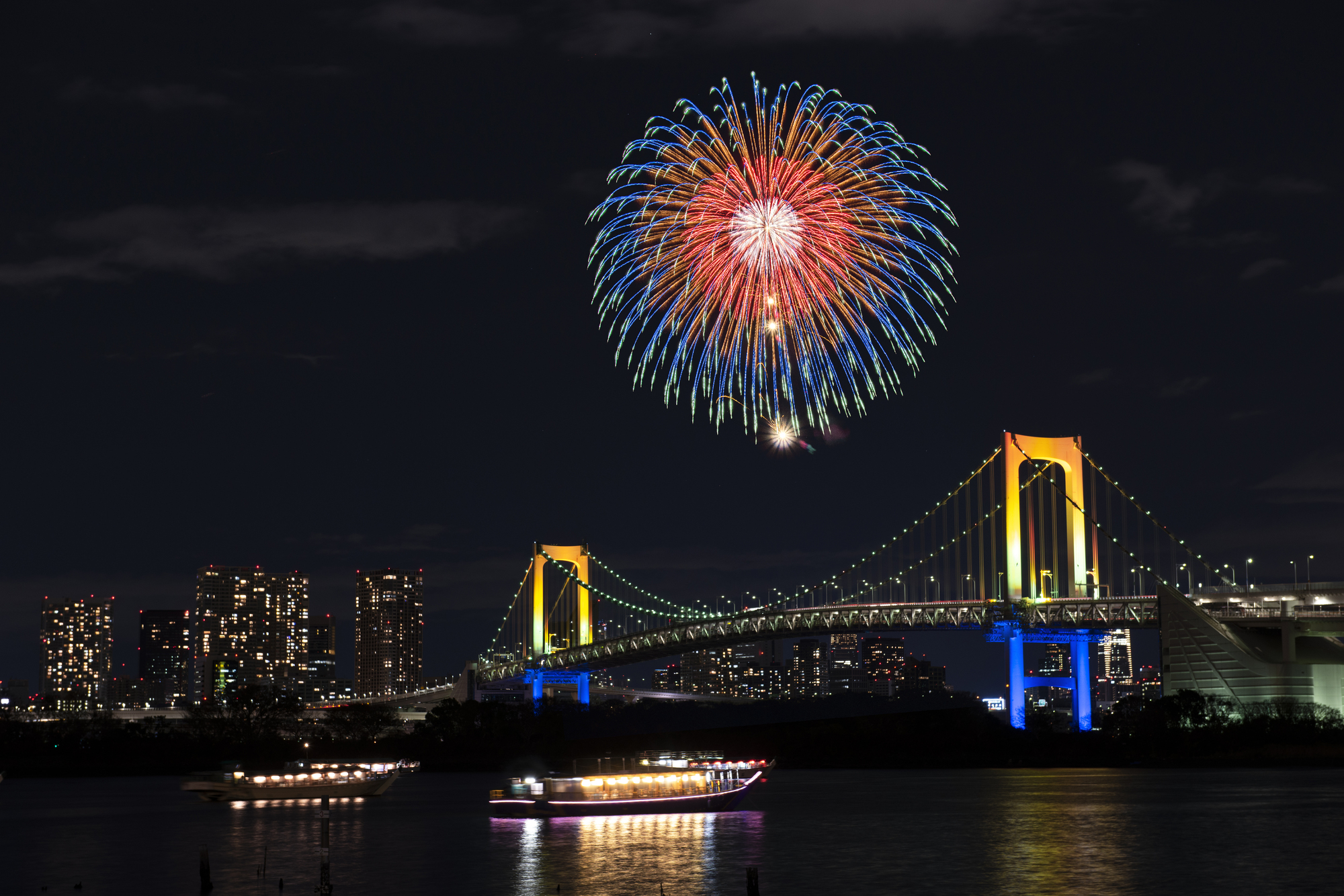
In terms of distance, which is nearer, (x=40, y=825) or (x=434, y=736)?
(x=40, y=825)

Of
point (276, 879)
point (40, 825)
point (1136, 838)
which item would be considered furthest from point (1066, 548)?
point (276, 879)

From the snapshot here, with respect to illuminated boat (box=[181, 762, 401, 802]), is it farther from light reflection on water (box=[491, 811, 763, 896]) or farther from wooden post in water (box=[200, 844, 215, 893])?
wooden post in water (box=[200, 844, 215, 893])

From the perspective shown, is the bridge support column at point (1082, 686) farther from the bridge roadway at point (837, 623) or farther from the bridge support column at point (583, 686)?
the bridge support column at point (583, 686)

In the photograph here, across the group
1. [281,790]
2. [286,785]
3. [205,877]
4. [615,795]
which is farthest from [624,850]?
[286,785]

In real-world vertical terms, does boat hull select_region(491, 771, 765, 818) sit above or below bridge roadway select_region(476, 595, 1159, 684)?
below

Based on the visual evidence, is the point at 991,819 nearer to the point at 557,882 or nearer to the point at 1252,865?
the point at 1252,865

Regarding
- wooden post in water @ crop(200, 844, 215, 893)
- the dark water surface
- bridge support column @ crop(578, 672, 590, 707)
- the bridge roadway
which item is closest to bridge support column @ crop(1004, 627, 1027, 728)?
the bridge roadway
